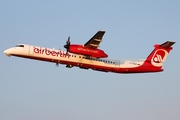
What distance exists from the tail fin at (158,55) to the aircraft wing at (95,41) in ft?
25.0

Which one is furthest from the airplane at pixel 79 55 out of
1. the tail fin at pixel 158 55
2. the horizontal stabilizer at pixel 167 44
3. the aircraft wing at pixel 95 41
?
the horizontal stabilizer at pixel 167 44

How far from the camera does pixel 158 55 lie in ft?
161

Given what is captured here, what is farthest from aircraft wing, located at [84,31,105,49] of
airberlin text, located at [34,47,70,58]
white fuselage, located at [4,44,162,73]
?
airberlin text, located at [34,47,70,58]

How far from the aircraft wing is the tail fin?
762cm

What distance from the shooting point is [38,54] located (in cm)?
4431

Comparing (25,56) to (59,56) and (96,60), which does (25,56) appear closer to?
(59,56)

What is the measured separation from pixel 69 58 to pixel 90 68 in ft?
9.42

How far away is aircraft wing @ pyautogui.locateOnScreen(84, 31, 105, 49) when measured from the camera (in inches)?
1694

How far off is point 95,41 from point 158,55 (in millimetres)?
9573

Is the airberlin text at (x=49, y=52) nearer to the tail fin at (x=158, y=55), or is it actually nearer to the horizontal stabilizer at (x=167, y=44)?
the tail fin at (x=158, y=55)

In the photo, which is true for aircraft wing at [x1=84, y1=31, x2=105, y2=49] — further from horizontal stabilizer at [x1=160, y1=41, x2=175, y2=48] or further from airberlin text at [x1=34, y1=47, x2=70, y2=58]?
horizontal stabilizer at [x1=160, y1=41, x2=175, y2=48]

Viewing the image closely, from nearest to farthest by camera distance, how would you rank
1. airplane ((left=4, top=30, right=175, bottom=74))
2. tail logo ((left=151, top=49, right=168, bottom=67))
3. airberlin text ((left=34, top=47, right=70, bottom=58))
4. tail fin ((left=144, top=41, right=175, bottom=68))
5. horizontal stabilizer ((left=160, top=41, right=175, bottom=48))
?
1. airplane ((left=4, top=30, right=175, bottom=74))
2. airberlin text ((left=34, top=47, right=70, bottom=58))
3. horizontal stabilizer ((left=160, top=41, right=175, bottom=48))
4. tail fin ((left=144, top=41, right=175, bottom=68))
5. tail logo ((left=151, top=49, right=168, bottom=67))

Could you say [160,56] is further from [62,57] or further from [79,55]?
[62,57]

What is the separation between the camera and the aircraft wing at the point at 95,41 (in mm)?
43019
